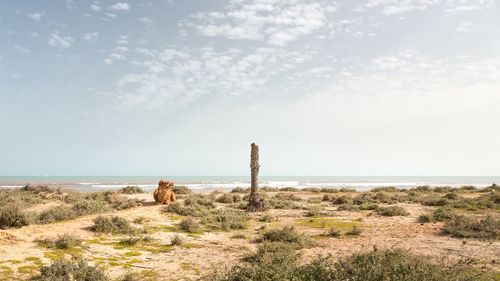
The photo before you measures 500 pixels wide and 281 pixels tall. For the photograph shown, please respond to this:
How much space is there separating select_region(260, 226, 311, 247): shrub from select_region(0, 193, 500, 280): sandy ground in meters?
0.45

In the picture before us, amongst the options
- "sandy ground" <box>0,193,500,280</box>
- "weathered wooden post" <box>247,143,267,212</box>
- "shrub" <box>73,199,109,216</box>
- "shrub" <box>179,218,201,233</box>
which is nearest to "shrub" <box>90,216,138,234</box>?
"sandy ground" <box>0,193,500,280</box>

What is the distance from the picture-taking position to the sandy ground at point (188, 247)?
34.0 ft

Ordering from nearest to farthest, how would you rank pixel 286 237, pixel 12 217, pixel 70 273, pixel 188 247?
pixel 70 273, pixel 188 247, pixel 286 237, pixel 12 217

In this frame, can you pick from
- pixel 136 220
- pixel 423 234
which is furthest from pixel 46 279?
pixel 423 234

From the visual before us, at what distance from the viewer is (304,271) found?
7.27 m

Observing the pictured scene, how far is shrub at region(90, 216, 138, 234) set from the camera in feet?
47.8

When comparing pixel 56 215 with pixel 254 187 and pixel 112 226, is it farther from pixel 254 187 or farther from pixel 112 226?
pixel 254 187

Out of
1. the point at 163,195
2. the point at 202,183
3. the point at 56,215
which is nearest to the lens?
the point at 56,215

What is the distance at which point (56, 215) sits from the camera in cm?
1692

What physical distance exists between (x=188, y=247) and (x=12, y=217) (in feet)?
23.1

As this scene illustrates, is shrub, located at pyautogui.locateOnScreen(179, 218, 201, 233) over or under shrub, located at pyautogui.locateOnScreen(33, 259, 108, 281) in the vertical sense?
under

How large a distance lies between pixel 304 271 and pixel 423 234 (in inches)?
445

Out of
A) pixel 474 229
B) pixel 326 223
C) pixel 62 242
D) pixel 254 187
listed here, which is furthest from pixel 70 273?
pixel 254 187

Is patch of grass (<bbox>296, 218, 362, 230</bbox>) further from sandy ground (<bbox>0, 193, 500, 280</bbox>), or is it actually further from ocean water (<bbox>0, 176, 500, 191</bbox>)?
ocean water (<bbox>0, 176, 500, 191</bbox>)
